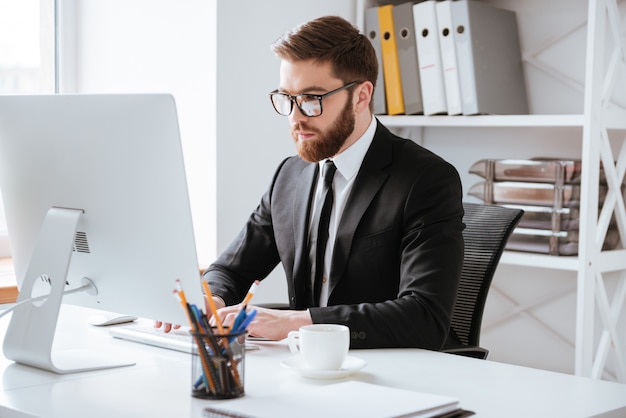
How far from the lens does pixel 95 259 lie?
4.74 feet

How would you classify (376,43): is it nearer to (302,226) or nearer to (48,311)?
(302,226)

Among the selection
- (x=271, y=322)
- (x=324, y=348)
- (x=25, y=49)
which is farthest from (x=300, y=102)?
(x=25, y=49)

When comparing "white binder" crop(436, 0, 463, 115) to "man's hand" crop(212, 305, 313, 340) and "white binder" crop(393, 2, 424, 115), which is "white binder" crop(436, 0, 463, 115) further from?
"man's hand" crop(212, 305, 313, 340)

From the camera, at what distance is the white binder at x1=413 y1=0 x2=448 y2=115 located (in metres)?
2.75

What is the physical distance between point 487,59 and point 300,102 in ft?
3.51

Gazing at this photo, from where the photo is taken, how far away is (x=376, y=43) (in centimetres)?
291

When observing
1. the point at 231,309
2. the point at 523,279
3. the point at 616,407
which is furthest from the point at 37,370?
the point at 523,279

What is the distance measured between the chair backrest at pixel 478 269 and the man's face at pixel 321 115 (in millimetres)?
373

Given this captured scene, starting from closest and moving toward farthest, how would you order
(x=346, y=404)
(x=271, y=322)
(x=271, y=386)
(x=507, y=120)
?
(x=346, y=404), (x=271, y=386), (x=271, y=322), (x=507, y=120)

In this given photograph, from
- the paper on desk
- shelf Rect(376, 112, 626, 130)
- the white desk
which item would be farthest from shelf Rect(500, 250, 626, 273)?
the paper on desk

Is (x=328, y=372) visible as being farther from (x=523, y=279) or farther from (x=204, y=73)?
(x=523, y=279)

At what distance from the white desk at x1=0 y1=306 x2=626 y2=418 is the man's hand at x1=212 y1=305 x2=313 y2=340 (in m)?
0.03

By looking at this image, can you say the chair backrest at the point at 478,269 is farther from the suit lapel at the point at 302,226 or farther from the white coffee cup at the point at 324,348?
the white coffee cup at the point at 324,348

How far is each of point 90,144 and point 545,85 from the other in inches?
74.8
